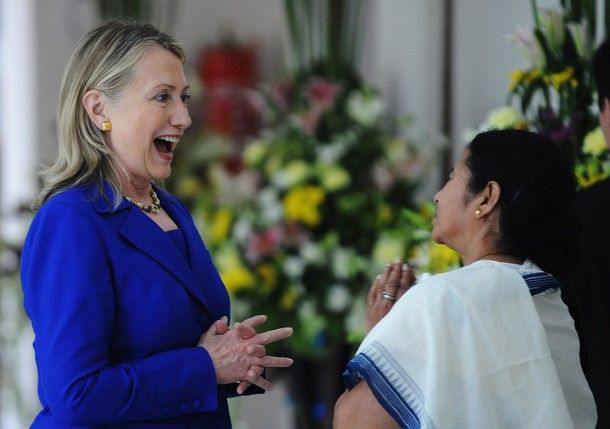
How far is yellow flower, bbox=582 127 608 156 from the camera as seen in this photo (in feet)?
9.00

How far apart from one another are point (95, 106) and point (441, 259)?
110 cm

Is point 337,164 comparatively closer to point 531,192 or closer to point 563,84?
point 563,84

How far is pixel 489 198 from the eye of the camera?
191 centimetres

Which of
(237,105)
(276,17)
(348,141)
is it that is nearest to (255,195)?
(348,141)

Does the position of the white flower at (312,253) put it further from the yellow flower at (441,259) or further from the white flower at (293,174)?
the yellow flower at (441,259)

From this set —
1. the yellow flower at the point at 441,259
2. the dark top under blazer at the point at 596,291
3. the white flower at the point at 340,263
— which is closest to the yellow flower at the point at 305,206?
the white flower at the point at 340,263

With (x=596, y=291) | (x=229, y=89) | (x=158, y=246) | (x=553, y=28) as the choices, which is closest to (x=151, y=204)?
(x=158, y=246)

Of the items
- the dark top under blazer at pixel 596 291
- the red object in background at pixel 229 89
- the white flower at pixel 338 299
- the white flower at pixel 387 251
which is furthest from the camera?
the red object in background at pixel 229 89

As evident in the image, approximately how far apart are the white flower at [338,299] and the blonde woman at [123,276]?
1984 mm

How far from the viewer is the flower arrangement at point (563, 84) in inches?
112

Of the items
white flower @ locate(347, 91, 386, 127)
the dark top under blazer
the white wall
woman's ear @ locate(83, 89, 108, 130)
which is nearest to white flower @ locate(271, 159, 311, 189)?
white flower @ locate(347, 91, 386, 127)

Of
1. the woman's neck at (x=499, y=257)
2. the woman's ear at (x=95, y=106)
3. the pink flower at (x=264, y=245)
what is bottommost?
the pink flower at (x=264, y=245)

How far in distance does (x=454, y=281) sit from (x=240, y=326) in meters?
0.36

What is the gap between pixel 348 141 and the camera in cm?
411
